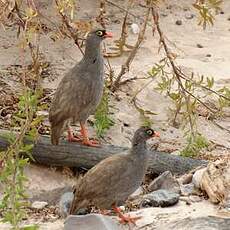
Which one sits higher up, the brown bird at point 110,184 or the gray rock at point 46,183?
the brown bird at point 110,184

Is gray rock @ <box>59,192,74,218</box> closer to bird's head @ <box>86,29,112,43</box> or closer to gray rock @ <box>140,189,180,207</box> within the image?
gray rock @ <box>140,189,180,207</box>

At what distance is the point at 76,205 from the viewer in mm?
6398

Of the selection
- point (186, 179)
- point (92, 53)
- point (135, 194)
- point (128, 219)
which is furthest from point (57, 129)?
point (128, 219)

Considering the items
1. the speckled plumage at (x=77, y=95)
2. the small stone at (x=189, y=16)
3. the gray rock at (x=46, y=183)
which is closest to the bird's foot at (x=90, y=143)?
the speckled plumage at (x=77, y=95)

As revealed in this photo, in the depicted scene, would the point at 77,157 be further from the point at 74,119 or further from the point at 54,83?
the point at 54,83

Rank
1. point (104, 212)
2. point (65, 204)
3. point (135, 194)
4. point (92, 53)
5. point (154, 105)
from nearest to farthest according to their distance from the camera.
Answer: point (104, 212)
point (65, 204)
point (135, 194)
point (92, 53)
point (154, 105)

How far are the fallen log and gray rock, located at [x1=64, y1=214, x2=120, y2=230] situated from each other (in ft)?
5.61

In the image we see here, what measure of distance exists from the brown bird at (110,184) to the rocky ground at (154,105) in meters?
0.22

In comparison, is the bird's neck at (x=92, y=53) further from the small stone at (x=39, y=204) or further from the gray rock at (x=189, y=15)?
the gray rock at (x=189, y=15)

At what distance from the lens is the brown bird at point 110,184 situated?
6.38 m

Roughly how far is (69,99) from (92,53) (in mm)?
533

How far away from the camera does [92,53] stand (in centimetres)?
808

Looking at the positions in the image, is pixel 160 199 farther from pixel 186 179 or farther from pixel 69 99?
pixel 69 99

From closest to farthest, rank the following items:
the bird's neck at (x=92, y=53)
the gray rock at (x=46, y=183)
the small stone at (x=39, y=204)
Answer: the small stone at (x=39, y=204) → the gray rock at (x=46, y=183) → the bird's neck at (x=92, y=53)
